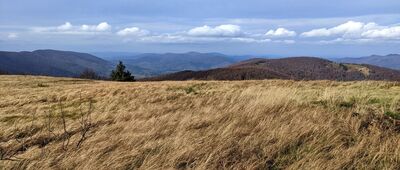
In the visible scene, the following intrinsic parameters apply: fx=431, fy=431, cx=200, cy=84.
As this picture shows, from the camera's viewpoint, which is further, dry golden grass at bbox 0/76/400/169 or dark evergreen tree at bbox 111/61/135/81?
dark evergreen tree at bbox 111/61/135/81

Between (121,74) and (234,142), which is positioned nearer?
(234,142)

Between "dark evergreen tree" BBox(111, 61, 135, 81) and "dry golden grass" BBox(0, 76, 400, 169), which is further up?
"dry golden grass" BBox(0, 76, 400, 169)

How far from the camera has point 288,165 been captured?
538 centimetres

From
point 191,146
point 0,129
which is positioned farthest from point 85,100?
point 191,146

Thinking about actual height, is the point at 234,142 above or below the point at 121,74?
above

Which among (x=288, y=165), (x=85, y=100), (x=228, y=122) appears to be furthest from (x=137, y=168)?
(x=85, y=100)

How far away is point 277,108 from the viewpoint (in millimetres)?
8367

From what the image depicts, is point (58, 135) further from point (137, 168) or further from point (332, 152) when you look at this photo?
point (332, 152)

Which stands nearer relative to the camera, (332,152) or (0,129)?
(332,152)

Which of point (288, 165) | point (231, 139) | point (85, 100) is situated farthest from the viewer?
point (85, 100)

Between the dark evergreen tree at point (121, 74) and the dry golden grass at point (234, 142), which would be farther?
the dark evergreen tree at point (121, 74)

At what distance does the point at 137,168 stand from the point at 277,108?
3803mm

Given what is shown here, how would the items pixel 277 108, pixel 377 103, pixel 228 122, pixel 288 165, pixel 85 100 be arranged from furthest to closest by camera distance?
pixel 85 100 < pixel 377 103 < pixel 277 108 < pixel 228 122 < pixel 288 165

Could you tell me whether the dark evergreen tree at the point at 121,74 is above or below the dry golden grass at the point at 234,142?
below
